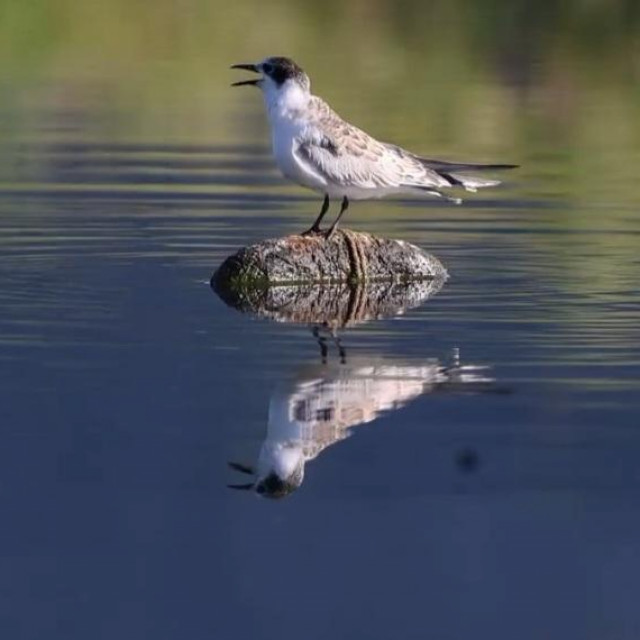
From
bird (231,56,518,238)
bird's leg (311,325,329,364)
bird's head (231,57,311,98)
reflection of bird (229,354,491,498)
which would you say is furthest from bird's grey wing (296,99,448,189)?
reflection of bird (229,354,491,498)

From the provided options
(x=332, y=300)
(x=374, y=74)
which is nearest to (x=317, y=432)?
Result: (x=332, y=300)

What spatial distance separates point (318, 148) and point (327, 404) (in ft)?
10.4

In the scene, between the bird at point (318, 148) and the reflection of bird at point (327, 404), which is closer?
the reflection of bird at point (327, 404)

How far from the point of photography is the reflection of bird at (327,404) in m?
8.51

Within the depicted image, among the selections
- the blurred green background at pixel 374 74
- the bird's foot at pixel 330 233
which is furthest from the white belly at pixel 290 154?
the blurred green background at pixel 374 74

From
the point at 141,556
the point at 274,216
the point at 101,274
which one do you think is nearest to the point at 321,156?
the point at 101,274

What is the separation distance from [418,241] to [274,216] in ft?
3.89

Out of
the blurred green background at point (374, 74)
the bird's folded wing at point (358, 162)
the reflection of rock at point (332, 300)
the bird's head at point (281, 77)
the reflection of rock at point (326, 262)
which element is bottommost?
the reflection of rock at point (332, 300)

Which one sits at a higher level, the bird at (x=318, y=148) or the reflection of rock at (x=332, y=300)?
the bird at (x=318, y=148)

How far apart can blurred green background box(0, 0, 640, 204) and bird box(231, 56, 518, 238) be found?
3.91 metres

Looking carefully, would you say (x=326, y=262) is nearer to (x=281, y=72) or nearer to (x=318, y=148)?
(x=318, y=148)

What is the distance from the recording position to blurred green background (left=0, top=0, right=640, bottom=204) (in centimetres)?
2088

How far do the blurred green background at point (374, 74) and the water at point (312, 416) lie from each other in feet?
8.89

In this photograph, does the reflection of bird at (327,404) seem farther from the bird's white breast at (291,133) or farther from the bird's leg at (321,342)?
the bird's white breast at (291,133)
